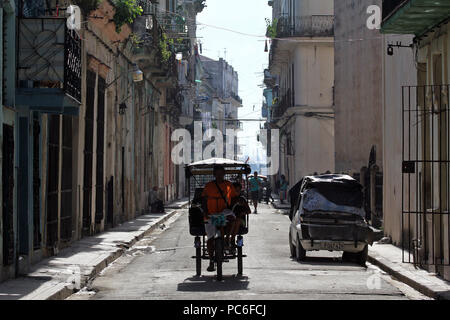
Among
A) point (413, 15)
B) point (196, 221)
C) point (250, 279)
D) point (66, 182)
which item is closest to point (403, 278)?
point (250, 279)

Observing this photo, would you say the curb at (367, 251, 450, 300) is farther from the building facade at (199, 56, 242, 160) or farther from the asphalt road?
the building facade at (199, 56, 242, 160)

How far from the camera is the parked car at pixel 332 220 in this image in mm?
17000

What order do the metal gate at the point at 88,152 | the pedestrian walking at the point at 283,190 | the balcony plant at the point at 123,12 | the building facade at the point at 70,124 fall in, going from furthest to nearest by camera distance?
1. the pedestrian walking at the point at 283,190
2. the balcony plant at the point at 123,12
3. the metal gate at the point at 88,152
4. the building facade at the point at 70,124

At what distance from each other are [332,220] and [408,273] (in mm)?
2763

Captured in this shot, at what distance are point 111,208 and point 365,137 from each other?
8.67 m

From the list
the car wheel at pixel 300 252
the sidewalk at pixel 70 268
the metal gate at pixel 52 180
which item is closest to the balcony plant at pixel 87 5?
the metal gate at pixel 52 180

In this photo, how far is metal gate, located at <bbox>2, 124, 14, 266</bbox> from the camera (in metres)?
13.5

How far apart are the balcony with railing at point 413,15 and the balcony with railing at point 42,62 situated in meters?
5.63

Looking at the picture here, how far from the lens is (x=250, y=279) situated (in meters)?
13.8

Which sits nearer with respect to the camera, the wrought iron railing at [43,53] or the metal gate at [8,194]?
the metal gate at [8,194]

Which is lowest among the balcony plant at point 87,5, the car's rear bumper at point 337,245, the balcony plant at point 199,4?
the car's rear bumper at point 337,245

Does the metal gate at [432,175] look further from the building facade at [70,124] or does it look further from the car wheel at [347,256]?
the building facade at [70,124]

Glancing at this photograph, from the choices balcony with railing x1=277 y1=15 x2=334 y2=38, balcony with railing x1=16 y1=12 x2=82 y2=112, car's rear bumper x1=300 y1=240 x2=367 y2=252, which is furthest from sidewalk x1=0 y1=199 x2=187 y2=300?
balcony with railing x1=277 y1=15 x2=334 y2=38

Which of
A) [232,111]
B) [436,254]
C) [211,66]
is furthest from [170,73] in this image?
[232,111]
